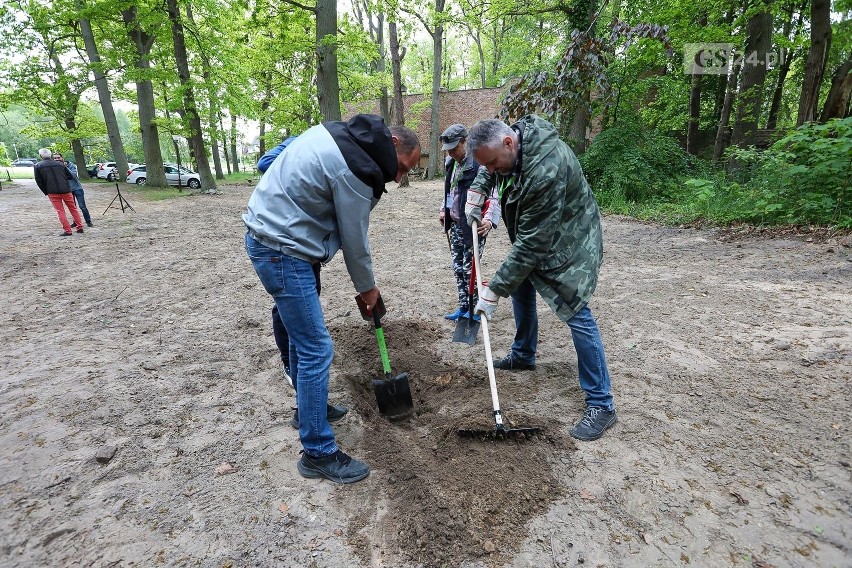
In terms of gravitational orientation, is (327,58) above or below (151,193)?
above

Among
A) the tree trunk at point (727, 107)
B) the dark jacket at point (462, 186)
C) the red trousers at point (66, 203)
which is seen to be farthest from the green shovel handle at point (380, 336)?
the tree trunk at point (727, 107)

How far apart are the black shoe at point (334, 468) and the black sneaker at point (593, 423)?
4.32ft

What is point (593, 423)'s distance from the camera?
9.16ft

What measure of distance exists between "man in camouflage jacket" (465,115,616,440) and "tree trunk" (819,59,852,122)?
8458 mm

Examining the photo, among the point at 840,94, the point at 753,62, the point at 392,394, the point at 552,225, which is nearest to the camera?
the point at 552,225

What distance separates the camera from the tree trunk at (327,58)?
9469 millimetres

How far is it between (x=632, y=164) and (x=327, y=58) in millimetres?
7679

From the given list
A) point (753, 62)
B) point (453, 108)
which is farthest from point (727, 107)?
point (453, 108)

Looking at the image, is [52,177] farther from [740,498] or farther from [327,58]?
[740,498]

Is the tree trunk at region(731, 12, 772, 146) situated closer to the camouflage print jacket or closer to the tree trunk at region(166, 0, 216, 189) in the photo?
the camouflage print jacket

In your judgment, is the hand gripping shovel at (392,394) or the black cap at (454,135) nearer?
the hand gripping shovel at (392,394)

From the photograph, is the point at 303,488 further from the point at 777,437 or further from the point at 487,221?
the point at 777,437

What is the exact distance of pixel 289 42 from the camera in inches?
455

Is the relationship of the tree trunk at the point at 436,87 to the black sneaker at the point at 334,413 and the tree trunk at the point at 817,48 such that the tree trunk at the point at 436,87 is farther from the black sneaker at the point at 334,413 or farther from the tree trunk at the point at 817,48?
Answer: the black sneaker at the point at 334,413
